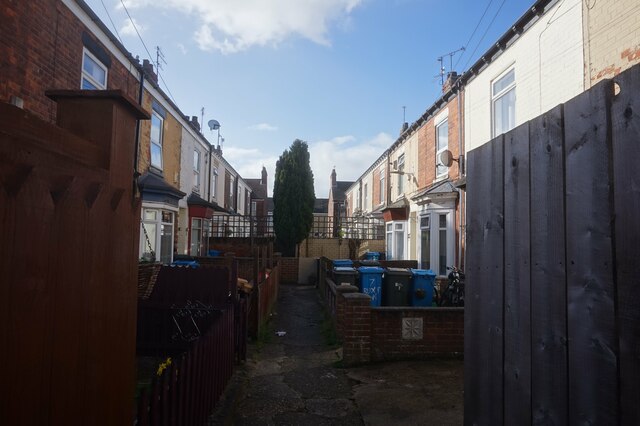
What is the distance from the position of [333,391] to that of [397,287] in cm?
418

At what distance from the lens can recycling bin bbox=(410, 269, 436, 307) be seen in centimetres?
900

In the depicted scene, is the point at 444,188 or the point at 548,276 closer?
the point at 548,276

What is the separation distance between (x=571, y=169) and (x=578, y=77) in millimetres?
6584

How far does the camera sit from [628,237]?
4.08ft

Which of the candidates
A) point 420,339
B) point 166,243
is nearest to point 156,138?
point 166,243

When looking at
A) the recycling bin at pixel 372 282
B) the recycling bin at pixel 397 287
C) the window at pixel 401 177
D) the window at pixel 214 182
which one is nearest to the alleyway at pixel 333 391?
the recycling bin at pixel 372 282

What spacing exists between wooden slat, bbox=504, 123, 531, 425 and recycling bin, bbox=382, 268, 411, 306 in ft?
24.2

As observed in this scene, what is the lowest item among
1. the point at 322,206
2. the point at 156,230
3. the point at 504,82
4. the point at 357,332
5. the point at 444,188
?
the point at 357,332

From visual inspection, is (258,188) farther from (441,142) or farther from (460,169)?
(460,169)

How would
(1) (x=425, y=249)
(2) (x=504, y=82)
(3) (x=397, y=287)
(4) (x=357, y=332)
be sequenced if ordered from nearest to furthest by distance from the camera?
(4) (x=357, y=332)
(3) (x=397, y=287)
(2) (x=504, y=82)
(1) (x=425, y=249)

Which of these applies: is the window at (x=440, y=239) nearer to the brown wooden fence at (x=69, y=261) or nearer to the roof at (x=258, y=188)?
the brown wooden fence at (x=69, y=261)

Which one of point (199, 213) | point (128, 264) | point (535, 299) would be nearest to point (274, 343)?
point (128, 264)

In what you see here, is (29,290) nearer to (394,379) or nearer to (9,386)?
(9,386)

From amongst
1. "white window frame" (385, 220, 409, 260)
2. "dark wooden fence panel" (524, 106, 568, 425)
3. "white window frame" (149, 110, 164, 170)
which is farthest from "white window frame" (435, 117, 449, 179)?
"dark wooden fence panel" (524, 106, 568, 425)
